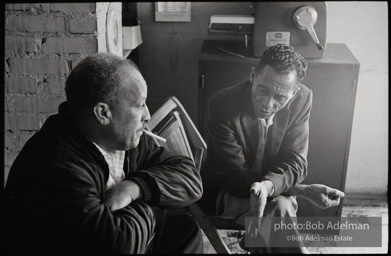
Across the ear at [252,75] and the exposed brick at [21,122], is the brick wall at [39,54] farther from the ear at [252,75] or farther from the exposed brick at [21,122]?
the ear at [252,75]

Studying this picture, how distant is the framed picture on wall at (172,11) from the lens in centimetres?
136

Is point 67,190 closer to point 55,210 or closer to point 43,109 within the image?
point 55,210

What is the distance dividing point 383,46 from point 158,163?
0.73 metres

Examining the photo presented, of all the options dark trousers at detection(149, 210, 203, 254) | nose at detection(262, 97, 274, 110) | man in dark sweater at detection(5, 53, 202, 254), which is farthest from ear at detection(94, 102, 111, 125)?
nose at detection(262, 97, 274, 110)

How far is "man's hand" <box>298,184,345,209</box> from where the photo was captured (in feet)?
4.37

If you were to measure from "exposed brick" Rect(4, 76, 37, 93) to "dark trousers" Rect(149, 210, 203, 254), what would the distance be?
579 millimetres

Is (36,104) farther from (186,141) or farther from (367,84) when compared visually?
(367,84)

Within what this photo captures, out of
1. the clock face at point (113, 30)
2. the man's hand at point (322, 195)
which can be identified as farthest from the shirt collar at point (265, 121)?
the clock face at point (113, 30)

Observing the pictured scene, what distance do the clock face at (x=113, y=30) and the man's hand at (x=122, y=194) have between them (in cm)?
44

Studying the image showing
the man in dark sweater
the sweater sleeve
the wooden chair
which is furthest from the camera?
the wooden chair

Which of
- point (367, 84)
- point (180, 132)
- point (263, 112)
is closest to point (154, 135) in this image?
point (180, 132)

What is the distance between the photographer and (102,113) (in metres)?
1.14

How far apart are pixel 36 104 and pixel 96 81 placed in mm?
446

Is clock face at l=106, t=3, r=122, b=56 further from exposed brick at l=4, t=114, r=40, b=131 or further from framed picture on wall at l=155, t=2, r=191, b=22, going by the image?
exposed brick at l=4, t=114, r=40, b=131
